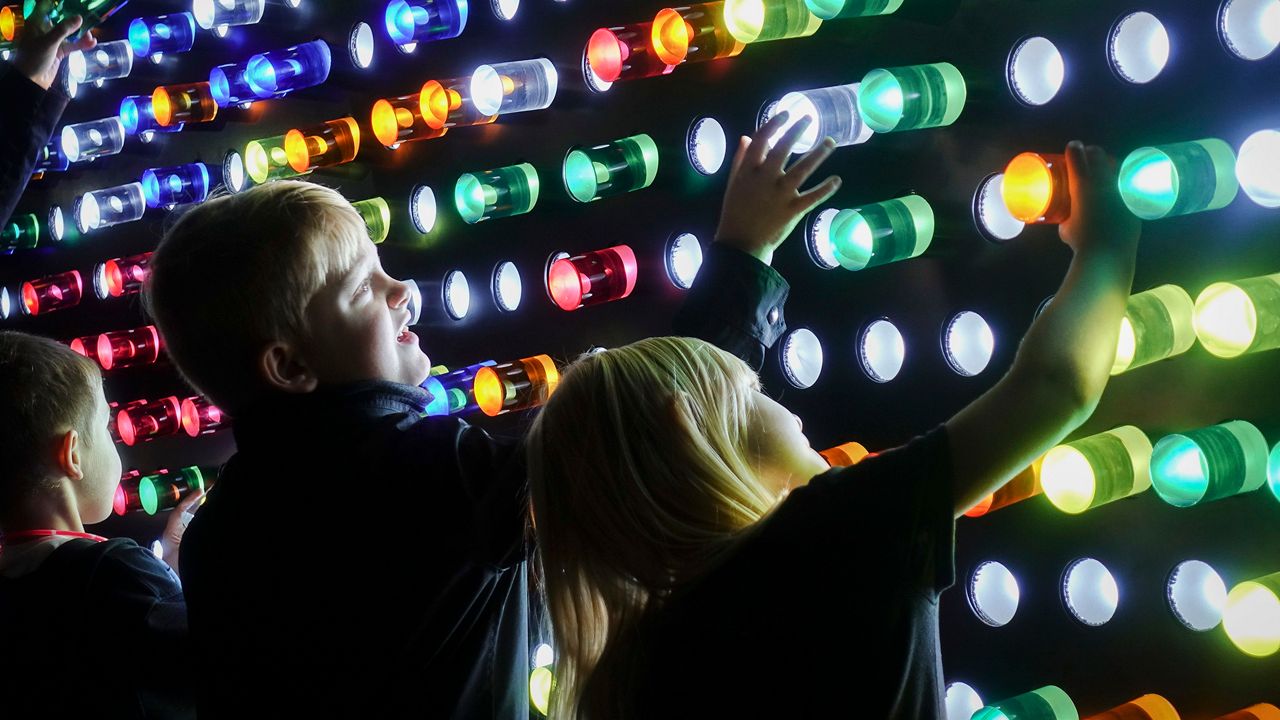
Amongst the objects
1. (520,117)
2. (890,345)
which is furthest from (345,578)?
(520,117)

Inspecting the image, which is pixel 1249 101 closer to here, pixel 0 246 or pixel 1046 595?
pixel 1046 595

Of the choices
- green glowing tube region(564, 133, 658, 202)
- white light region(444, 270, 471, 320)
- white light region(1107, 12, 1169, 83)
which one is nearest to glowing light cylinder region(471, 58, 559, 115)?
green glowing tube region(564, 133, 658, 202)

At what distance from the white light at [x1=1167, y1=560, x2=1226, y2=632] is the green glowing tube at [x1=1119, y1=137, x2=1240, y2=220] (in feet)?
0.93

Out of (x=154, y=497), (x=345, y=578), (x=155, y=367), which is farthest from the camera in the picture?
(x=155, y=367)

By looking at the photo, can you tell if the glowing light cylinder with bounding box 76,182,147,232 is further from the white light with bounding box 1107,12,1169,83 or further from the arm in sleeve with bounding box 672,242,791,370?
the white light with bounding box 1107,12,1169,83

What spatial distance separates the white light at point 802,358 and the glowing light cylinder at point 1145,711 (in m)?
0.41

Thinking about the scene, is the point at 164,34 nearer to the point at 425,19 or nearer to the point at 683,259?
the point at 425,19

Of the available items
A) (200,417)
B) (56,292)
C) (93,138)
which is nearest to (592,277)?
(200,417)

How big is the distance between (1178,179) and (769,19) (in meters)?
0.40

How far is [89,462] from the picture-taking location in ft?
4.87

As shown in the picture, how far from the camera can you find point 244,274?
112 cm

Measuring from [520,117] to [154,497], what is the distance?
92cm

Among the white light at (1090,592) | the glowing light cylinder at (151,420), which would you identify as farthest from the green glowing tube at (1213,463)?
the glowing light cylinder at (151,420)

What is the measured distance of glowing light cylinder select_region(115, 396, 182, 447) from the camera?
2059 mm
